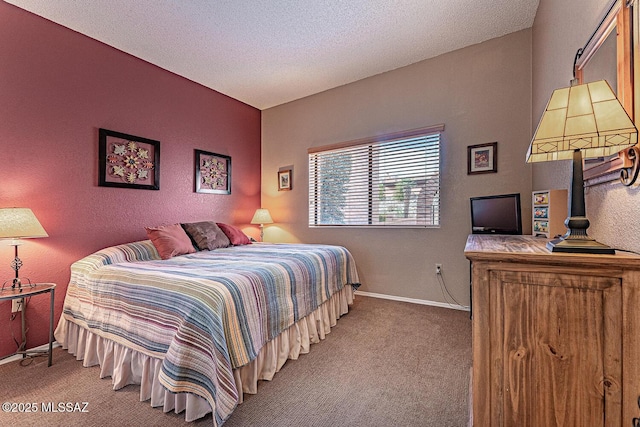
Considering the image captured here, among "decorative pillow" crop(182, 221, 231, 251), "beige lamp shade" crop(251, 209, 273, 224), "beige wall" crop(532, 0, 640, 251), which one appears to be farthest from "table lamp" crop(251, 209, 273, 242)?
"beige wall" crop(532, 0, 640, 251)

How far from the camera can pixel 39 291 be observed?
196 centimetres

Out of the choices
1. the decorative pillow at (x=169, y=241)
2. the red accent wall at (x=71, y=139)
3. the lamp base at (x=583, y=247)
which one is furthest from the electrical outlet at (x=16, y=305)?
the lamp base at (x=583, y=247)

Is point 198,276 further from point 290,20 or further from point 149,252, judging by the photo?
point 290,20

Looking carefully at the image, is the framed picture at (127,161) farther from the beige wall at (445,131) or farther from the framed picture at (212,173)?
the beige wall at (445,131)

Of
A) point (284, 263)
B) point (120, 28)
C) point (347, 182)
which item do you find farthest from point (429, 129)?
point (120, 28)

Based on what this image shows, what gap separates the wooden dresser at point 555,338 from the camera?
726 millimetres

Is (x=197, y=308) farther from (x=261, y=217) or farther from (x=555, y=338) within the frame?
(x=261, y=217)

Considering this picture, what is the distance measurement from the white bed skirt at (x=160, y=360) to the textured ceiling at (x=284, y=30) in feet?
8.54

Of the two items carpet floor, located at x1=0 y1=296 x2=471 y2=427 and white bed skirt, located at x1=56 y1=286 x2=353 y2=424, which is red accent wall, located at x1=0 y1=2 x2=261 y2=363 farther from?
carpet floor, located at x1=0 y1=296 x2=471 y2=427

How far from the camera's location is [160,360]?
1577 mm

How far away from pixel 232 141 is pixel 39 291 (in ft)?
9.21

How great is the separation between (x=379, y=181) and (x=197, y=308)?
8.98 feet

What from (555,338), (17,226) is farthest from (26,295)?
(555,338)

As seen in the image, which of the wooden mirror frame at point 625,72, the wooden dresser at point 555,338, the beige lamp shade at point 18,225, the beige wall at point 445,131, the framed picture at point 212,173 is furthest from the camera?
the framed picture at point 212,173
